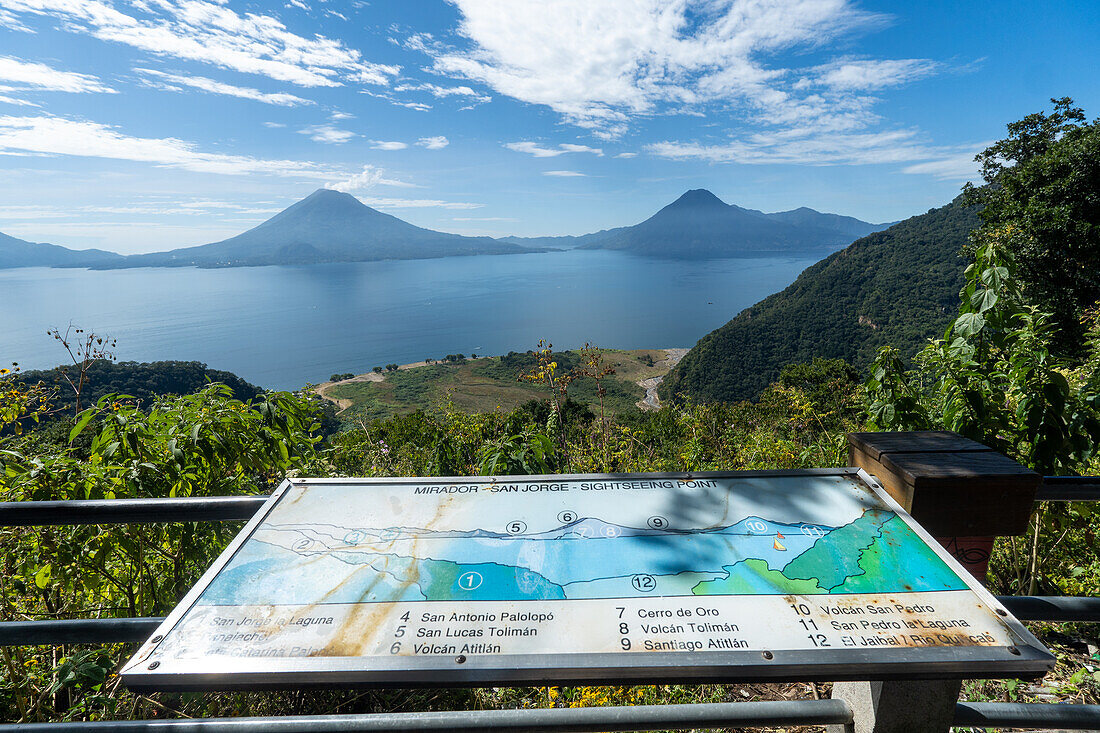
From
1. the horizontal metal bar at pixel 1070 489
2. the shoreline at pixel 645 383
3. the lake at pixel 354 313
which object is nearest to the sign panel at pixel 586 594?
the horizontal metal bar at pixel 1070 489

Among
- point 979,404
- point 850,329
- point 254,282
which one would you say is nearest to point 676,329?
point 850,329

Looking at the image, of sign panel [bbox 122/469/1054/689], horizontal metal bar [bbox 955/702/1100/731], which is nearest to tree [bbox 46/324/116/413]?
sign panel [bbox 122/469/1054/689]

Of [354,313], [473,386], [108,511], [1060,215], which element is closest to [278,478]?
[108,511]

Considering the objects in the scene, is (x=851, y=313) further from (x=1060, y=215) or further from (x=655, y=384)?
(x=1060, y=215)

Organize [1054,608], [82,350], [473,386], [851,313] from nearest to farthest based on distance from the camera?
[1054,608]
[82,350]
[473,386]
[851,313]

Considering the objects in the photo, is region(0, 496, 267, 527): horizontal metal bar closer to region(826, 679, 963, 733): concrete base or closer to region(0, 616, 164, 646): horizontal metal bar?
region(0, 616, 164, 646): horizontal metal bar

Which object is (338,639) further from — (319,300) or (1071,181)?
(319,300)

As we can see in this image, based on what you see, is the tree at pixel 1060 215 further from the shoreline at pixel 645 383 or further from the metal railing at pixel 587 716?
the shoreline at pixel 645 383
